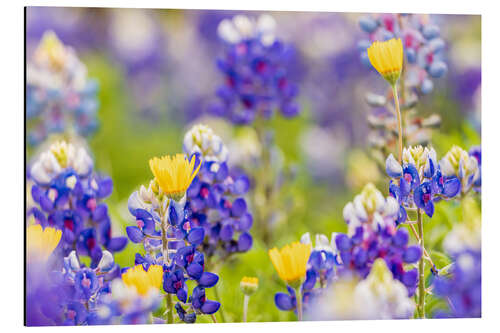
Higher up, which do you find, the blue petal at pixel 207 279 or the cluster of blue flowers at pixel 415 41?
the cluster of blue flowers at pixel 415 41

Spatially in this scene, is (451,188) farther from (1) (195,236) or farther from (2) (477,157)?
(1) (195,236)

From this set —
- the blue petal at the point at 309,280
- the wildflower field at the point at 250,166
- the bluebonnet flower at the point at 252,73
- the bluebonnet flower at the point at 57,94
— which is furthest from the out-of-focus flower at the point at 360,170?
the bluebonnet flower at the point at 57,94

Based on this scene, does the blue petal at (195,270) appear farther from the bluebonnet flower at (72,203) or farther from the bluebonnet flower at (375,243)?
the bluebonnet flower at (375,243)

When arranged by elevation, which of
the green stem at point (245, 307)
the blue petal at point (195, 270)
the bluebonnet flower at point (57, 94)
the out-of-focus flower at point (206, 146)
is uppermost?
the bluebonnet flower at point (57, 94)

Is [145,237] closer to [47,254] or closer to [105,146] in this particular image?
[47,254]

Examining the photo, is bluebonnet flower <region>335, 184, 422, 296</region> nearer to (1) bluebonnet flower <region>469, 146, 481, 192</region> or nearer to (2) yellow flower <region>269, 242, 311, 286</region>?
(2) yellow flower <region>269, 242, 311, 286</region>

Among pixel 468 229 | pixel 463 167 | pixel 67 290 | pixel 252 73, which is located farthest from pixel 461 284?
pixel 67 290
